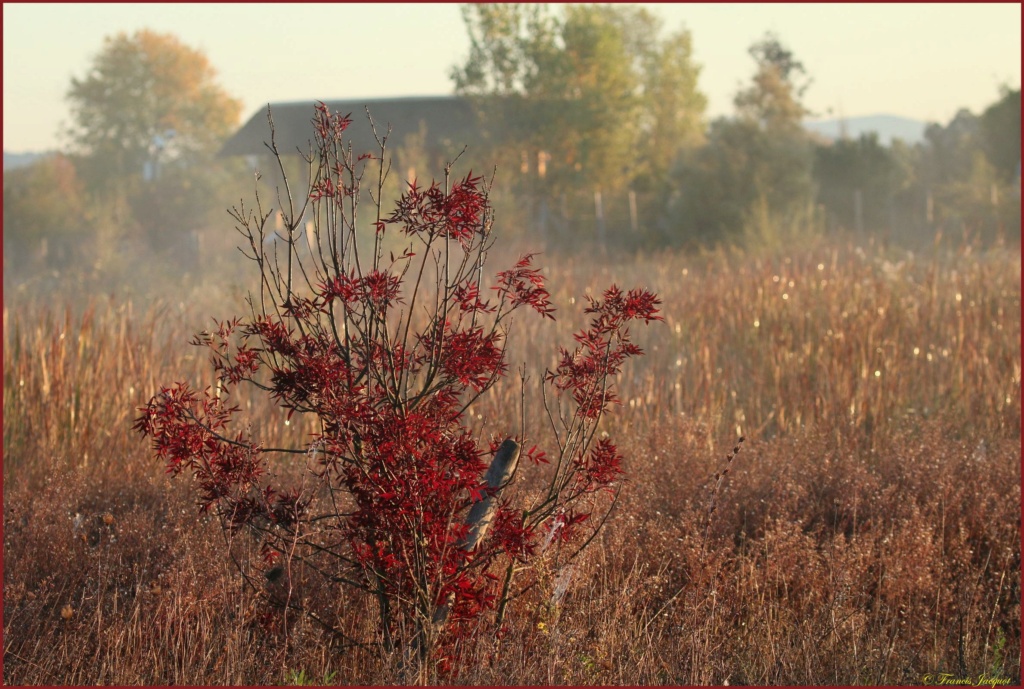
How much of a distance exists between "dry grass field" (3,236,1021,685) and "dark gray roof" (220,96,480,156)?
2396cm

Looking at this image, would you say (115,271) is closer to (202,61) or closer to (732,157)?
(732,157)

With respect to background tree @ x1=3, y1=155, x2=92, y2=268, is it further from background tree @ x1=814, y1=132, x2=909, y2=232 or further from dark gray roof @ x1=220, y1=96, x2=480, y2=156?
background tree @ x1=814, y1=132, x2=909, y2=232

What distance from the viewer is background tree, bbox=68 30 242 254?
38125 millimetres

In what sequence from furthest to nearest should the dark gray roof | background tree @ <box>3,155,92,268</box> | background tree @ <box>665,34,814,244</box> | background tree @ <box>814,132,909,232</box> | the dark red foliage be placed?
1. the dark gray roof
2. background tree @ <box>3,155,92,268</box>
3. background tree @ <box>814,132,909,232</box>
4. background tree @ <box>665,34,814,244</box>
5. the dark red foliage

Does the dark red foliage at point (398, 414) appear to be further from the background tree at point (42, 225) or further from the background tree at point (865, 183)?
the background tree at point (42, 225)

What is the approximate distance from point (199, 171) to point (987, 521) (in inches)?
1429

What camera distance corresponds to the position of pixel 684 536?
475 centimetres

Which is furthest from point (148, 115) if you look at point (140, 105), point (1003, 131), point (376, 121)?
point (1003, 131)

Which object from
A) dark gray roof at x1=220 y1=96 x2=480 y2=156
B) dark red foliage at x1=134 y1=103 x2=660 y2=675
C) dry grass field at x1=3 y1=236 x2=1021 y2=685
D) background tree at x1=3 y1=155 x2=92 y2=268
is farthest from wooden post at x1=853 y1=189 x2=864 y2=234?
dark red foliage at x1=134 y1=103 x2=660 y2=675

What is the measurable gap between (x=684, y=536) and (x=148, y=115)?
39.0m

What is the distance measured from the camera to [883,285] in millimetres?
9477

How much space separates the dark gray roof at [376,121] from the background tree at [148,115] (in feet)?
8.50

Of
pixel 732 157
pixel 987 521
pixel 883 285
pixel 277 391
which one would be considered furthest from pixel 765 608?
pixel 732 157

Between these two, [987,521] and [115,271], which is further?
[115,271]
